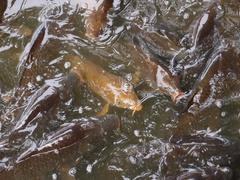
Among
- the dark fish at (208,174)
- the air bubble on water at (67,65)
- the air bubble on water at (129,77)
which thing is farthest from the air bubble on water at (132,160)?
the air bubble on water at (67,65)

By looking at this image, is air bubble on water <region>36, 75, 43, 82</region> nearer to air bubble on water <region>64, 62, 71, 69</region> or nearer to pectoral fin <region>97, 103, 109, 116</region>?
air bubble on water <region>64, 62, 71, 69</region>

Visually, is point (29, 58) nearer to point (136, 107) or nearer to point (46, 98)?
point (46, 98)

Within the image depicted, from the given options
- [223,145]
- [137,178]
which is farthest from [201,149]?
Answer: [137,178]

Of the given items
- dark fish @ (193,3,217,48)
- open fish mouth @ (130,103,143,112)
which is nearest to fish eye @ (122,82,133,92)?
→ open fish mouth @ (130,103,143,112)

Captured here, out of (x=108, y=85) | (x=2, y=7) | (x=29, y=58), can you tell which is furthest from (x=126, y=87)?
(x=2, y=7)

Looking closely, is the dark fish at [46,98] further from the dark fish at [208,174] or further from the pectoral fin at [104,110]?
the dark fish at [208,174]

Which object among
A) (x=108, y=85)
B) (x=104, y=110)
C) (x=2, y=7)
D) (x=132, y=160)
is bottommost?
(x=132, y=160)
